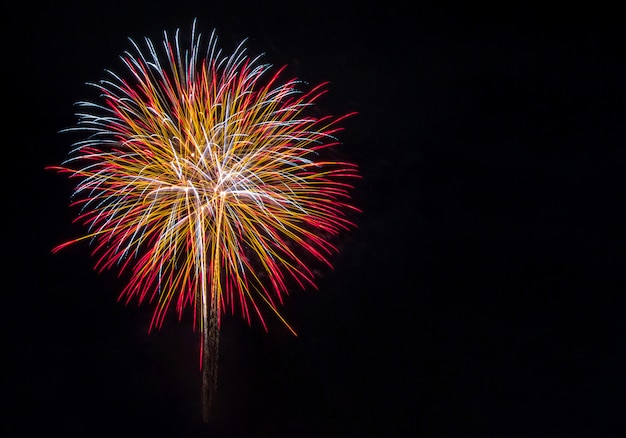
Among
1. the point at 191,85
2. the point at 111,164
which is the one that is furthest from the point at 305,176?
the point at 111,164

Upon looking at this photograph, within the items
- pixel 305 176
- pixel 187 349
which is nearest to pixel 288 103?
pixel 305 176

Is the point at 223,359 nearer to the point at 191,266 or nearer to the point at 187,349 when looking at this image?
the point at 187,349

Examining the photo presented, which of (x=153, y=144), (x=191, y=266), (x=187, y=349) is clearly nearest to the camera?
(x=153, y=144)

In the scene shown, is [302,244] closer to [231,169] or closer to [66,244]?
[231,169]

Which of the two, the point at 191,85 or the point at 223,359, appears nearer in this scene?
the point at 191,85

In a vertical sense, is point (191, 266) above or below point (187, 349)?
above

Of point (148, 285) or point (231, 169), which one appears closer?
point (231, 169)

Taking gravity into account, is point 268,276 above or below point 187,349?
above

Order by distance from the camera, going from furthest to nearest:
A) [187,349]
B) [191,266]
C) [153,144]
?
[187,349]
[191,266]
[153,144]

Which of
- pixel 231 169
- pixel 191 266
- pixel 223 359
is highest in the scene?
pixel 231 169
